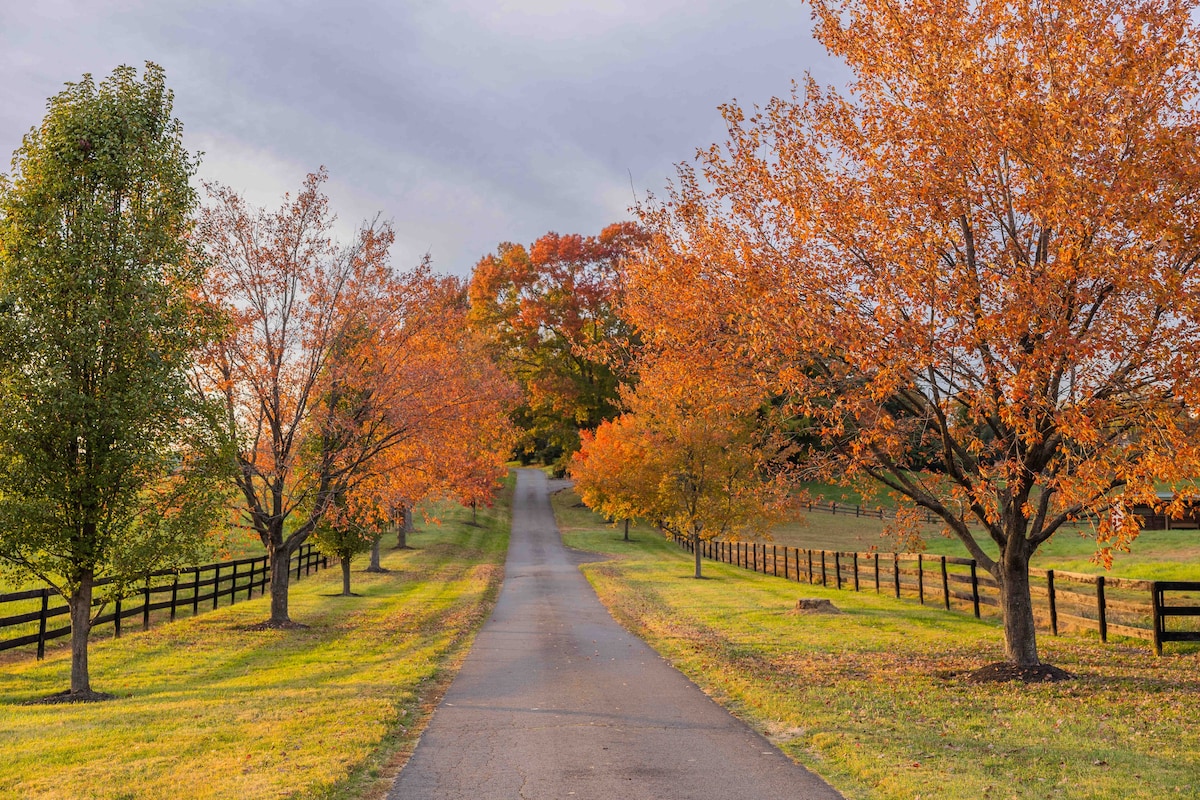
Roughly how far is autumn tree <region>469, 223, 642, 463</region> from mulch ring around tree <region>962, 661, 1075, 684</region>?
195ft

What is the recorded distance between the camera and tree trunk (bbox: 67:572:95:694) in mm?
12664

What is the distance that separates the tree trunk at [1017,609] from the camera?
11984 mm

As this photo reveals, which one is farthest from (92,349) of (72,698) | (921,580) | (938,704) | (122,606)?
(921,580)

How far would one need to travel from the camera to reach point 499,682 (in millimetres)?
12336

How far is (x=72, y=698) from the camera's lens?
1237 cm

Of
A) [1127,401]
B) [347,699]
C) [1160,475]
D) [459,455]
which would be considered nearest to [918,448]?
[1127,401]

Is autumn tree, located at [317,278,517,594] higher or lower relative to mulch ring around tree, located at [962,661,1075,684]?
higher

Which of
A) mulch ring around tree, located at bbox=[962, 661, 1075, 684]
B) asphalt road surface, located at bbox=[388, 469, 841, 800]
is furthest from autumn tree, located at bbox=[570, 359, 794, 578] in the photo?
mulch ring around tree, located at bbox=[962, 661, 1075, 684]

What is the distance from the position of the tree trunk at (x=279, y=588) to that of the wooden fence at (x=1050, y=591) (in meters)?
14.9

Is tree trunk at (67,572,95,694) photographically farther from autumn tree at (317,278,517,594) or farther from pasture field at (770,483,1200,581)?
pasture field at (770,483,1200,581)

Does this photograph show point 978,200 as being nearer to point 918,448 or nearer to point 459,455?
point 918,448

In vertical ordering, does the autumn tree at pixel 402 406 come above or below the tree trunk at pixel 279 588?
above

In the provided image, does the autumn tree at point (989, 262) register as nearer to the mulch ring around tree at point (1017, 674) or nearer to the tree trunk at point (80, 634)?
the mulch ring around tree at point (1017, 674)

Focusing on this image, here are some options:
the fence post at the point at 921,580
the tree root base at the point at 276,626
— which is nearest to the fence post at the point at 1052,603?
the fence post at the point at 921,580
